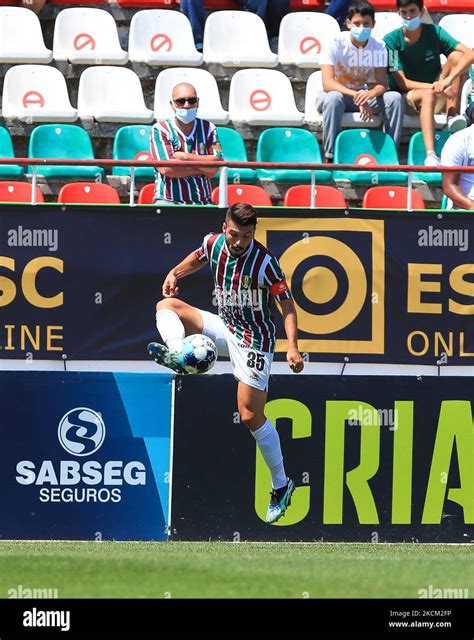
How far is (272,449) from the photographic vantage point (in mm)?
10891

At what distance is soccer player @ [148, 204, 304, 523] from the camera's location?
10648mm

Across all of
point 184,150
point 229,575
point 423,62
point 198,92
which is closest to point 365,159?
point 423,62

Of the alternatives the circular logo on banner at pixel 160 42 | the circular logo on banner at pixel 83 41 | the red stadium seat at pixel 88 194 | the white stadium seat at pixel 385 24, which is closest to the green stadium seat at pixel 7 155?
the red stadium seat at pixel 88 194

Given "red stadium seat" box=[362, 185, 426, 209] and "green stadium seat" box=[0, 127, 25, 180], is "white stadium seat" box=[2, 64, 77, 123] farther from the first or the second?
"red stadium seat" box=[362, 185, 426, 209]

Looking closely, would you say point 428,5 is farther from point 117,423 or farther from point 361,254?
point 117,423

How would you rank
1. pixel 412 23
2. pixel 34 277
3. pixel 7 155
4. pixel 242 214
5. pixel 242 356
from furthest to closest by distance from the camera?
1. pixel 412 23
2. pixel 7 155
3. pixel 34 277
4. pixel 242 356
5. pixel 242 214

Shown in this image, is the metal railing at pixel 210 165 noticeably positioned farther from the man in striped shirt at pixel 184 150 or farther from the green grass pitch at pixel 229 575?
the green grass pitch at pixel 229 575

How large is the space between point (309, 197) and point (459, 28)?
4578mm

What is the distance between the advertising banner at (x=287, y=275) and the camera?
11.9 m

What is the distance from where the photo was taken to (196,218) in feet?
39.3

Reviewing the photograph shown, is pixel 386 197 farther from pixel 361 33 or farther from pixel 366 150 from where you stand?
pixel 361 33

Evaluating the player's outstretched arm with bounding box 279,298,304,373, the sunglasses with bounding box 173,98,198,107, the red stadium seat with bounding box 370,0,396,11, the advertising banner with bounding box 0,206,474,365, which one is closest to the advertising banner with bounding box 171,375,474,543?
the advertising banner with bounding box 0,206,474,365

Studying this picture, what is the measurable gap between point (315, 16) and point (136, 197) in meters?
3.77

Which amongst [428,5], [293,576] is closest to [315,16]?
[428,5]
